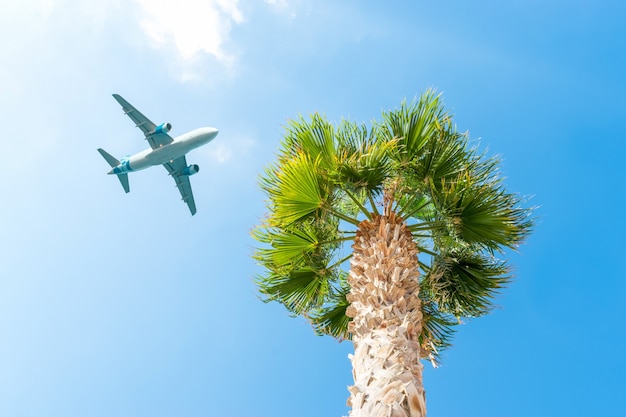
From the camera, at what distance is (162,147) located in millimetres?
26750

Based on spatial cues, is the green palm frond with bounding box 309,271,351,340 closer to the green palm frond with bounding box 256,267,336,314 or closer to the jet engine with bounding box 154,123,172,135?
the green palm frond with bounding box 256,267,336,314

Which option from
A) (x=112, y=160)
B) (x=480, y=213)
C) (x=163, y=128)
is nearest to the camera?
(x=480, y=213)

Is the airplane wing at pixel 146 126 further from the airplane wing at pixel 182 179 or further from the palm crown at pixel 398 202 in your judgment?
the palm crown at pixel 398 202

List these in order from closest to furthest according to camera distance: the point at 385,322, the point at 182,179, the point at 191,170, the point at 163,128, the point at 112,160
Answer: the point at 385,322 < the point at 163,128 < the point at 191,170 < the point at 182,179 < the point at 112,160

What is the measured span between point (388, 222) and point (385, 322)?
4.56 feet

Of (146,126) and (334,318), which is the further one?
(146,126)

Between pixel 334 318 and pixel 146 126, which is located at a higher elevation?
pixel 146 126

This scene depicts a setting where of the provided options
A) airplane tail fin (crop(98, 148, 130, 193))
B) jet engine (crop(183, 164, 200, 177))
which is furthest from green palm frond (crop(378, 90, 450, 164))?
airplane tail fin (crop(98, 148, 130, 193))

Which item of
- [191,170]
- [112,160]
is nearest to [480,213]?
[191,170]

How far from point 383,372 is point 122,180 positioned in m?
32.7

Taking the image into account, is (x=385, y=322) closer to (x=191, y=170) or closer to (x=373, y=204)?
(x=373, y=204)

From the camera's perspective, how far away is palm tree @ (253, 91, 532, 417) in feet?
18.6

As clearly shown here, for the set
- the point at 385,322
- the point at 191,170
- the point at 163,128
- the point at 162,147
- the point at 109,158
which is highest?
the point at 109,158

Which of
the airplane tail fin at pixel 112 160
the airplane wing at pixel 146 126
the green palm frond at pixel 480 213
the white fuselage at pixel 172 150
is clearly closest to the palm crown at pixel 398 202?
the green palm frond at pixel 480 213
